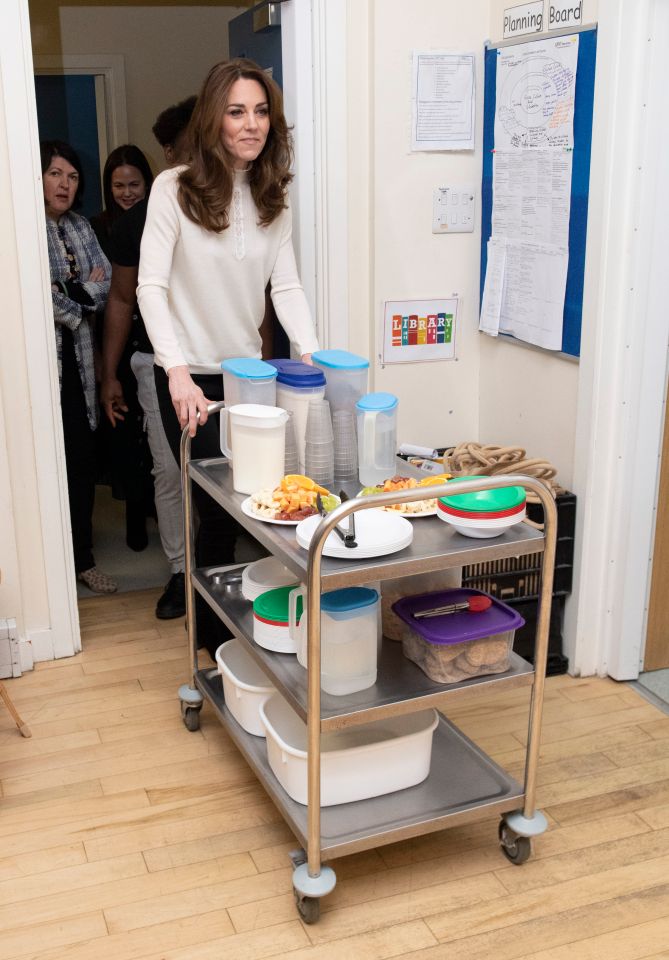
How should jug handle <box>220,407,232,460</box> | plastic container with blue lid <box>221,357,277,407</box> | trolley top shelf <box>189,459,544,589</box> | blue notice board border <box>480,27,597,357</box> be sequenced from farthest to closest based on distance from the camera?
1. blue notice board border <box>480,27,597,357</box>
2. jug handle <box>220,407,232,460</box>
3. plastic container with blue lid <box>221,357,277,407</box>
4. trolley top shelf <box>189,459,544,589</box>

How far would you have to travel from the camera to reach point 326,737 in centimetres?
219

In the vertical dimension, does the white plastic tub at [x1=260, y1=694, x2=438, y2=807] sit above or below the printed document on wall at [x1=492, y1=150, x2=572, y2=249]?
below

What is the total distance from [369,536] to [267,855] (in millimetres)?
795

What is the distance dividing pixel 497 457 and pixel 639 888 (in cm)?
124

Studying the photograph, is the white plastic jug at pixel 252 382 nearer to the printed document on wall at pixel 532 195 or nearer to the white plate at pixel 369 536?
the white plate at pixel 369 536

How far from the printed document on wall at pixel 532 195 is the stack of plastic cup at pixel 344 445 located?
0.93m

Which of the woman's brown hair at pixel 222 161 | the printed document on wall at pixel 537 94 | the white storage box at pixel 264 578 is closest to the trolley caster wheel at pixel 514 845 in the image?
the white storage box at pixel 264 578

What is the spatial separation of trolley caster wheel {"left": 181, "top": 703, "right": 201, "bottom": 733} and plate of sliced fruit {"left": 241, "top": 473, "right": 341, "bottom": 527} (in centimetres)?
78

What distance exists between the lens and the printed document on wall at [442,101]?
120 inches

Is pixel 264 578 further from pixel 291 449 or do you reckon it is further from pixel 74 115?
pixel 74 115

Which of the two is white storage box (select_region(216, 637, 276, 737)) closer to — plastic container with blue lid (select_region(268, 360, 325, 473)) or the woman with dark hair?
plastic container with blue lid (select_region(268, 360, 325, 473))

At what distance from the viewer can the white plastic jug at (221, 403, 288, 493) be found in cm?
219

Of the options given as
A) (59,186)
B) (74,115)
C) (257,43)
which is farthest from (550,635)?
(74,115)

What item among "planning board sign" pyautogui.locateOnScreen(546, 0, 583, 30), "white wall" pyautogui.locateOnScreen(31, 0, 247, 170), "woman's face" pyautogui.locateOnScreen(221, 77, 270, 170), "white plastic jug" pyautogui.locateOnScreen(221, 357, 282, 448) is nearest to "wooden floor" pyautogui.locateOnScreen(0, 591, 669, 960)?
"white plastic jug" pyautogui.locateOnScreen(221, 357, 282, 448)
